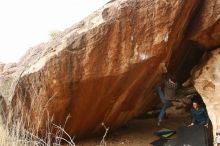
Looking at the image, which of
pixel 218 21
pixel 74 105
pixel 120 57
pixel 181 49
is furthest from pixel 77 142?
pixel 218 21

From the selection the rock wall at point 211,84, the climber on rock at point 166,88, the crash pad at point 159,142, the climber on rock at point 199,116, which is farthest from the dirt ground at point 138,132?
the rock wall at point 211,84

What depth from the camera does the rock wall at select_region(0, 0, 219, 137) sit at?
789cm

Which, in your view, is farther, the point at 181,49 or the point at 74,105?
the point at 181,49

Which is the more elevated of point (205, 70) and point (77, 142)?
point (205, 70)

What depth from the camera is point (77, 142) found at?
9.02 meters

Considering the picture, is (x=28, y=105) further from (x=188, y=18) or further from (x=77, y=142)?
(x=188, y=18)

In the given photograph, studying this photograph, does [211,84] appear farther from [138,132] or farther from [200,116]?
[138,132]

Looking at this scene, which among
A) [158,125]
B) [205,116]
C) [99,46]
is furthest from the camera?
[158,125]

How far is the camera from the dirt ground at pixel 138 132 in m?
9.04

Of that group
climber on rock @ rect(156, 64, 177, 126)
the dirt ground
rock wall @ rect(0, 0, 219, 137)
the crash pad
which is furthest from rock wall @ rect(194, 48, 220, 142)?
the dirt ground

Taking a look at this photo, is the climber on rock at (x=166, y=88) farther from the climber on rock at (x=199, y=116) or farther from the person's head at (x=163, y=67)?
the climber on rock at (x=199, y=116)

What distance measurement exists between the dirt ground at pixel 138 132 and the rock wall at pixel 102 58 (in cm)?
95

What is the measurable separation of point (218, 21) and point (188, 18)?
1.94 ft

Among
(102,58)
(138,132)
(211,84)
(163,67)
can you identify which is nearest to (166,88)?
(163,67)
